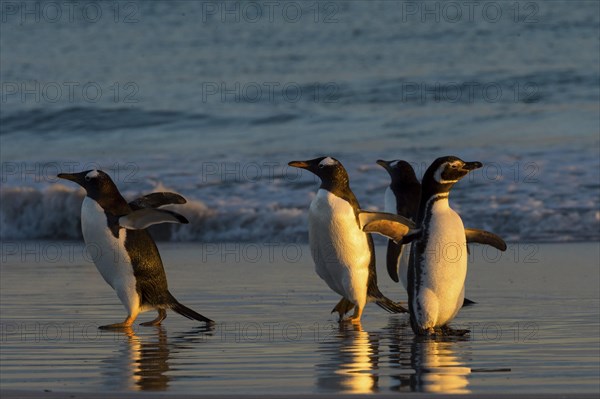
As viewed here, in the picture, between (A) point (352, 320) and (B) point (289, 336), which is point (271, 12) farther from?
(B) point (289, 336)

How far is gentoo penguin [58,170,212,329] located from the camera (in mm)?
7859

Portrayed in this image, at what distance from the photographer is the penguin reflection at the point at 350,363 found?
5.32 meters

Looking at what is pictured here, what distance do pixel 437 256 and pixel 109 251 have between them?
1919 millimetres

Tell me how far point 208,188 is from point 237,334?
8403 mm

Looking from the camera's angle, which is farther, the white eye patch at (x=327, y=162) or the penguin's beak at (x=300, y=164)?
the white eye patch at (x=327, y=162)

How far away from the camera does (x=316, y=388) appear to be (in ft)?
17.2

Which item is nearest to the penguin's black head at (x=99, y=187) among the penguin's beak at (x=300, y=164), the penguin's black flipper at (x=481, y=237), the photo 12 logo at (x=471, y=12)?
the penguin's beak at (x=300, y=164)

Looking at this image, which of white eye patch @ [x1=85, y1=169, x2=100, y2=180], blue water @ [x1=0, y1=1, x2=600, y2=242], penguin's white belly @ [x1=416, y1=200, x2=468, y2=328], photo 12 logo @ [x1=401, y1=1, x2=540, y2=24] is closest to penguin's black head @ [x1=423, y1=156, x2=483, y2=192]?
penguin's white belly @ [x1=416, y1=200, x2=468, y2=328]

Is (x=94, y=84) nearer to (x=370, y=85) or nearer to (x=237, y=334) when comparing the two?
(x=370, y=85)

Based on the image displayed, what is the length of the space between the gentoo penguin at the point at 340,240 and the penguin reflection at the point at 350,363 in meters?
0.45

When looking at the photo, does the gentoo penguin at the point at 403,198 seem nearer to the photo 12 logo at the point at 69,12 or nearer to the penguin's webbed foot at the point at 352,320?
the penguin's webbed foot at the point at 352,320

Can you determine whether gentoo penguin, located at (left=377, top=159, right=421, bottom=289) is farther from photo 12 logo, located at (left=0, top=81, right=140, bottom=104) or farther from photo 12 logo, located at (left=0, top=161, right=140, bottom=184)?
photo 12 logo, located at (left=0, top=81, right=140, bottom=104)

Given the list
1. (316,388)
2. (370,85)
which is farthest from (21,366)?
(370,85)

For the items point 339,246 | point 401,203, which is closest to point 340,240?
point 339,246
